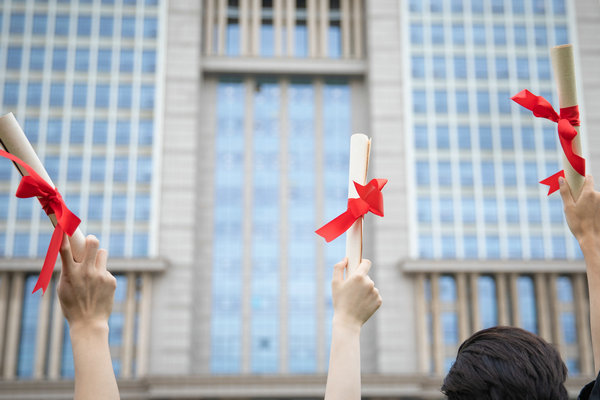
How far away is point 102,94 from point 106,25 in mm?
3743

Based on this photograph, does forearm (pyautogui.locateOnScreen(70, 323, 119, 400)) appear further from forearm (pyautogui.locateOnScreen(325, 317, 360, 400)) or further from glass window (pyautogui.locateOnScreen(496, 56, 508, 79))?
glass window (pyautogui.locateOnScreen(496, 56, 508, 79))

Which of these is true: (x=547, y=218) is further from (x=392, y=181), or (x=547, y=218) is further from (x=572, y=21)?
(x=572, y=21)

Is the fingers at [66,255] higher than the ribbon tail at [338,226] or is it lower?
lower

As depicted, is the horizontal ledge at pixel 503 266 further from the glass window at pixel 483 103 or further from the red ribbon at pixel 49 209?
the red ribbon at pixel 49 209

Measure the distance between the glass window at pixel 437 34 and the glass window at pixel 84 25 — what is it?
1800 centimetres

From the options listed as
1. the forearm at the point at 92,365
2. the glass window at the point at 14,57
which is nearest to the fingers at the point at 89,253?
the forearm at the point at 92,365

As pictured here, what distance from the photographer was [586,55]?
37.6m

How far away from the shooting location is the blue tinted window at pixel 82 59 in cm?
3638

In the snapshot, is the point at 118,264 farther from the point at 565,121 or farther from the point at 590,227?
the point at 565,121

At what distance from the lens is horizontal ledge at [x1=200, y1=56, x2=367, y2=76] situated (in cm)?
3803

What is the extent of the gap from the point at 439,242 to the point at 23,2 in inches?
978

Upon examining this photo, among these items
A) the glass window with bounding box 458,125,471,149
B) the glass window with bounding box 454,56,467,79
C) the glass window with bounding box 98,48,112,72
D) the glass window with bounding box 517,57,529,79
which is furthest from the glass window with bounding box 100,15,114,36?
the glass window with bounding box 517,57,529,79

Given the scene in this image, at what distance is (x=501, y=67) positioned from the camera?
36969 mm

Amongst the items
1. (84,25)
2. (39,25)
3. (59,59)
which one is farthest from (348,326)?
(39,25)
